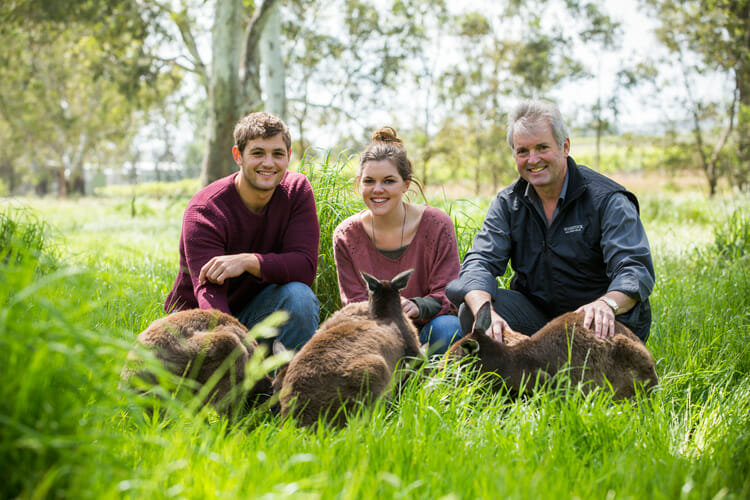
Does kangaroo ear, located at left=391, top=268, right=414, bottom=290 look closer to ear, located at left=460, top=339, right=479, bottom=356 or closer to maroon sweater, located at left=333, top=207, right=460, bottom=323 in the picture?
ear, located at left=460, top=339, right=479, bottom=356

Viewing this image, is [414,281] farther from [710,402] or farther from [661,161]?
[661,161]

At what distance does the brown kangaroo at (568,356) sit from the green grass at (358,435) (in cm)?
16

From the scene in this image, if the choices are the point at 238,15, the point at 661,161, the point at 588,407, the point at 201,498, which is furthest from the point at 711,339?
the point at 661,161

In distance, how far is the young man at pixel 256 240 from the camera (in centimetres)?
408

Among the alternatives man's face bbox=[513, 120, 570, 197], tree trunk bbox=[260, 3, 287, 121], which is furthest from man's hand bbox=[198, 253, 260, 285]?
tree trunk bbox=[260, 3, 287, 121]

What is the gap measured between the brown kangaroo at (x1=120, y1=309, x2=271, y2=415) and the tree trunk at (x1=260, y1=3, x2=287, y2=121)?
1310 cm

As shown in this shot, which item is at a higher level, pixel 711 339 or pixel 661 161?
pixel 661 161

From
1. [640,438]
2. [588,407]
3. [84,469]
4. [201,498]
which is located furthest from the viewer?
[588,407]

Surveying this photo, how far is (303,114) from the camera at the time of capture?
27234 mm

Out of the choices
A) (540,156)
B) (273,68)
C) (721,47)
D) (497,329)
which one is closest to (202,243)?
(497,329)

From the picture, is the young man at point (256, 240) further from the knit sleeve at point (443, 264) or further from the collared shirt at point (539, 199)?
the collared shirt at point (539, 199)

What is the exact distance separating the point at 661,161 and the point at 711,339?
79.3 ft

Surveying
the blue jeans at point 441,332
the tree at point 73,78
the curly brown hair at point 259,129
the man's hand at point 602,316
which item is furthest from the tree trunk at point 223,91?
the man's hand at point 602,316

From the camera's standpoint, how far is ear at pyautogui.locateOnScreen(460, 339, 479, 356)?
11.1 ft
